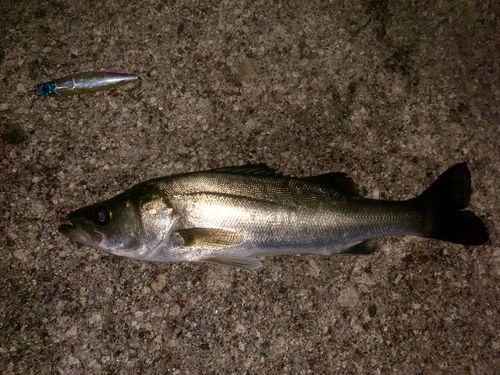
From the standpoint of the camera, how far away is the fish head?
2.32m

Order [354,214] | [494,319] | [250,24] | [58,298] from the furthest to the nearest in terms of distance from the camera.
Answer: [250,24] < [494,319] < [58,298] < [354,214]

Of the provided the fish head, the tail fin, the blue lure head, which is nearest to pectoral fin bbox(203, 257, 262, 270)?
the fish head

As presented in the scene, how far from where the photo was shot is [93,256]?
2594mm

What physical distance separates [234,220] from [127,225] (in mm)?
753

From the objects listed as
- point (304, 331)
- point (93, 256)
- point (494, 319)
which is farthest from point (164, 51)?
point (494, 319)

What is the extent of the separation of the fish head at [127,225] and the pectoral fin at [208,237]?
0.43ft

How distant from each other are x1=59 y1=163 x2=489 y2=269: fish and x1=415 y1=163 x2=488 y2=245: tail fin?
0.02 meters

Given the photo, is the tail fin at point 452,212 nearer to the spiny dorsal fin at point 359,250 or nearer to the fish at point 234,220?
the fish at point 234,220

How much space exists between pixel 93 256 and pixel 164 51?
179 cm

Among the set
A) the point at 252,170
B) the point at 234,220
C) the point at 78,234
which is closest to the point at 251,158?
the point at 252,170

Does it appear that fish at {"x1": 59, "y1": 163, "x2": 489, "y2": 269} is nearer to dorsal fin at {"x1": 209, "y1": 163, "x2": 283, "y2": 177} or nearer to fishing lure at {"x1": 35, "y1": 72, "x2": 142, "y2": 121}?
dorsal fin at {"x1": 209, "y1": 163, "x2": 283, "y2": 177}

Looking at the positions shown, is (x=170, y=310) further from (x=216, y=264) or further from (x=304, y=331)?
(x=304, y=331)

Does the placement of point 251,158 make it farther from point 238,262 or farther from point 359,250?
point 359,250

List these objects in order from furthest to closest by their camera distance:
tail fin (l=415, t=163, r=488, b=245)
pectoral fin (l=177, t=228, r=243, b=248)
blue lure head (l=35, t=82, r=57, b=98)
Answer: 1. blue lure head (l=35, t=82, r=57, b=98)
2. tail fin (l=415, t=163, r=488, b=245)
3. pectoral fin (l=177, t=228, r=243, b=248)
